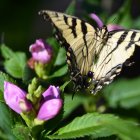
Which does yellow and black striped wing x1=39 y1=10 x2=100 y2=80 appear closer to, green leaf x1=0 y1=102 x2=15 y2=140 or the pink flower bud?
the pink flower bud

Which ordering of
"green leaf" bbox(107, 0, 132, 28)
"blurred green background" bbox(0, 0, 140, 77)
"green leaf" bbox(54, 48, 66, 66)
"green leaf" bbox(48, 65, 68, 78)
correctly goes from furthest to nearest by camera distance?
1. "blurred green background" bbox(0, 0, 140, 77)
2. "green leaf" bbox(107, 0, 132, 28)
3. "green leaf" bbox(54, 48, 66, 66)
4. "green leaf" bbox(48, 65, 68, 78)

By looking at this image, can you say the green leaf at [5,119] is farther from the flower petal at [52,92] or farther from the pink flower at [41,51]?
the pink flower at [41,51]

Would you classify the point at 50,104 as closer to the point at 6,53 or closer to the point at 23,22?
the point at 6,53

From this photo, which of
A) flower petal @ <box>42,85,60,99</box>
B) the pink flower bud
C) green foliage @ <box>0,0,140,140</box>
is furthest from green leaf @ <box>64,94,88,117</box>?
the pink flower bud

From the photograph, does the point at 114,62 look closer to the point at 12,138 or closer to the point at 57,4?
the point at 12,138

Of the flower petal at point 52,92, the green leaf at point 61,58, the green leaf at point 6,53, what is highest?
the green leaf at point 6,53

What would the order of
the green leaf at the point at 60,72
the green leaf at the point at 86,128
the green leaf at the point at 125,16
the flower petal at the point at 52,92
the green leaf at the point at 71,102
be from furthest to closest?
the green leaf at the point at 125,16, the green leaf at the point at 60,72, the green leaf at the point at 71,102, the flower petal at the point at 52,92, the green leaf at the point at 86,128

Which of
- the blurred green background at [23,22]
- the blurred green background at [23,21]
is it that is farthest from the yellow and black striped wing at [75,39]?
the blurred green background at [23,21]
